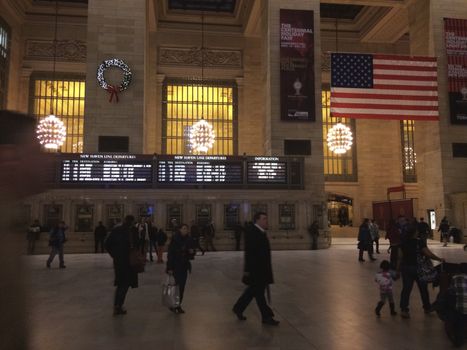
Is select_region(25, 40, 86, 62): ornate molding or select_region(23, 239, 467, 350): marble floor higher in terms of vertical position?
select_region(25, 40, 86, 62): ornate molding

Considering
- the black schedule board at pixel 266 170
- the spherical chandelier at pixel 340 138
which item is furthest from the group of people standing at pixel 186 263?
the spherical chandelier at pixel 340 138

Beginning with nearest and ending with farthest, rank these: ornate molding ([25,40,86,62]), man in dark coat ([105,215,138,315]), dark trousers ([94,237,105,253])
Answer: man in dark coat ([105,215,138,315]), dark trousers ([94,237,105,253]), ornate molding ([25,40,86,62])

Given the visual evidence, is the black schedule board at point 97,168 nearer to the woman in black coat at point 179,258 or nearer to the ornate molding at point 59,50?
the woman in black coat at point 179,258

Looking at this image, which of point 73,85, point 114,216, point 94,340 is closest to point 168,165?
point 114,216

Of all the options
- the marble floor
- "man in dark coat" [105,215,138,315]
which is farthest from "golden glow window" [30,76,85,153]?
"man in dark coat" [105,215,138,315]

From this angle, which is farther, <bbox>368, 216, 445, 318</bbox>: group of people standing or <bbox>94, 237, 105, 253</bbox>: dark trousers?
<bbox>94, 237, 105, 253</bbox>: dark trousers

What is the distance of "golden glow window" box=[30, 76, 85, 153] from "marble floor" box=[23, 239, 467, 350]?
66.1 feet

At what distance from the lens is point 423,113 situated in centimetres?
2027

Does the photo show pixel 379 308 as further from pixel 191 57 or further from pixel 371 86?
pixel 191 57

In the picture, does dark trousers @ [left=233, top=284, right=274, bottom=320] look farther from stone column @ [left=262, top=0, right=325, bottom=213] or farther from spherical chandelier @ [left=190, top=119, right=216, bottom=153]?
A: spherical chandelier @ [left=190, top=119, right=216, bottom=153]

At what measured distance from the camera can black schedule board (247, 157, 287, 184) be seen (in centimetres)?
1853

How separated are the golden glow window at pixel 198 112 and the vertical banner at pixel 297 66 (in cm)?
936

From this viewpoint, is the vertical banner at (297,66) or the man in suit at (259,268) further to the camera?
the vertical banner at (297,66)

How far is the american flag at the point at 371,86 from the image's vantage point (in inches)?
771
